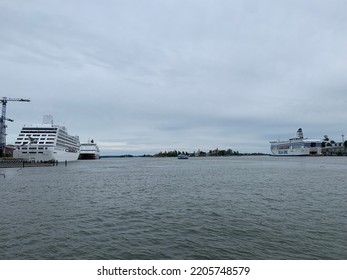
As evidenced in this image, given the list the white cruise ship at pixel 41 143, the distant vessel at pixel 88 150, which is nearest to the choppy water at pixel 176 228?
the white cruise ship at pixel 41 143

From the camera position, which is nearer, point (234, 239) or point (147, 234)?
point (234, 239)

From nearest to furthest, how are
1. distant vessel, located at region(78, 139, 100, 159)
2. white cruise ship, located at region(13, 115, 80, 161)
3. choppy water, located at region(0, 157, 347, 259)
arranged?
choppy water, located at region(0, 157, 347, 259), white cruise ship, located at region(13, 115, 80, 161), distant vessel, located at region(78, 139, 100, 159)

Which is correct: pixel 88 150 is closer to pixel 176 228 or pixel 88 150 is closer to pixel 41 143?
pixel 41 143

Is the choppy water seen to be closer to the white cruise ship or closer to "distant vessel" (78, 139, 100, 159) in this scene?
the white cruise ship

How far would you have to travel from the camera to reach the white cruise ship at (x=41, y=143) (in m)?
94.9

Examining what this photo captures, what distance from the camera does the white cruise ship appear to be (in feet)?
311

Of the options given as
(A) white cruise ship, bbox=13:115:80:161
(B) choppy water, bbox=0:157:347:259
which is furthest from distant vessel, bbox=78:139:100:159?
(B) choppy water, bbox=0:157:347:259

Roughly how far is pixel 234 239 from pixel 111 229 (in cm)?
641

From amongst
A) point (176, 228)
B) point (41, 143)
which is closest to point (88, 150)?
point (41, 143)

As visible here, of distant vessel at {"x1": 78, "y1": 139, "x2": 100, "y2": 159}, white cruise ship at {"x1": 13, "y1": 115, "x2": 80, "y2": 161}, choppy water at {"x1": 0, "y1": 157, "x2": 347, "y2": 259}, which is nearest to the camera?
choppy water at {"x1": 0, "y1": 157, "x2": 347, "y2": 259}

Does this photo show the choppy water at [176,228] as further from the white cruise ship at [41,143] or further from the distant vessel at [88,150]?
the distant vessel at [88,150]
